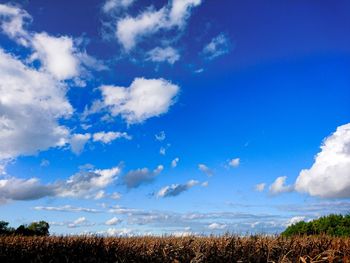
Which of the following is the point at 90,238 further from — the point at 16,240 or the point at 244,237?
the point at 244,237

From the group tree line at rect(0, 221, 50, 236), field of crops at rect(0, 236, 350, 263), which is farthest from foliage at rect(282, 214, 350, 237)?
tree line at rect(0, 221, 50, 236)

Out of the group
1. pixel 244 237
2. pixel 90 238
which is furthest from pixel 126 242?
pixel 244 237

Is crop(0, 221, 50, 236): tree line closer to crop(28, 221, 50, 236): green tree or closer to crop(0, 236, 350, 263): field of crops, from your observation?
crop(28, 221, 50, 236): green tree

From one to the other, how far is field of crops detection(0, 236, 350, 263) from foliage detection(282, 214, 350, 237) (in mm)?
6564

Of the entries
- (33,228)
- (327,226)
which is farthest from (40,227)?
(327,226)

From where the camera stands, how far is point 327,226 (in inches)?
1265

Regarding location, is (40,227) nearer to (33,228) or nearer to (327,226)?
(33,228)

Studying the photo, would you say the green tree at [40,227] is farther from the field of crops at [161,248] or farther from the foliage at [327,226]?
the foliage at [327,226]

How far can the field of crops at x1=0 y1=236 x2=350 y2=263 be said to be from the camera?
21.3 m

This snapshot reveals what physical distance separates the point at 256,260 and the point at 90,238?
452 inches

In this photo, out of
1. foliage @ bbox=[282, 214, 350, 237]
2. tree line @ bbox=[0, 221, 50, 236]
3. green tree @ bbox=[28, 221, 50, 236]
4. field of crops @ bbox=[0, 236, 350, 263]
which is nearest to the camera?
field of crops @ bbox=[0, 236, 350, 263]

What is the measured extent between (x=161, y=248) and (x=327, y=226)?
563 inches

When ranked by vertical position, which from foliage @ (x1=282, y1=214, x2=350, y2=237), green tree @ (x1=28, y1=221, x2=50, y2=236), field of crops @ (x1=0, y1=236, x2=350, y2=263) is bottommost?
field of crops @ (x1=0, y1=236, x2=350, y2=263)

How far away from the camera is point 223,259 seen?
21.5 meters
